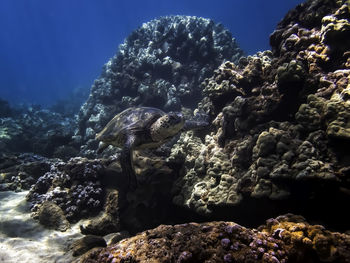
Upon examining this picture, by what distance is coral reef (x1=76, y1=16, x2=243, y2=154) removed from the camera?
1223 cm

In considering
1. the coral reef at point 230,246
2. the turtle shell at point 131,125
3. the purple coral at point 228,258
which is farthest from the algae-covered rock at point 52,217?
the purple coral at point 228,258

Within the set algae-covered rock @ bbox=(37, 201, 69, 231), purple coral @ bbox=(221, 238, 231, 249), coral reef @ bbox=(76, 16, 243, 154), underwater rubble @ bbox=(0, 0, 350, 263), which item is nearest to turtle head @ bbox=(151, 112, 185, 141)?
underwater rubble @ bbox=(0, 0, 350, 263)

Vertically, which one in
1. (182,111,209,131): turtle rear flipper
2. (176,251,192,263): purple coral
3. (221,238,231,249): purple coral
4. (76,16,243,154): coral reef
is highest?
(76,16,243,154): coral reef

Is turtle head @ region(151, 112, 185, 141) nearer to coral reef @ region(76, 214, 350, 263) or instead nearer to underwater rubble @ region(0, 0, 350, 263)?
underwater rubble @ region(0, 0, 350, 263)

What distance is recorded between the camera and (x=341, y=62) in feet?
16.4

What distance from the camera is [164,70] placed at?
43.5 ft

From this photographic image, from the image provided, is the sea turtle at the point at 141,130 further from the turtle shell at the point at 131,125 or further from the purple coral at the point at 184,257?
the purple coral at the point at 184,257

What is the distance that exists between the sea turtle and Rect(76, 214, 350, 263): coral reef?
104 inches

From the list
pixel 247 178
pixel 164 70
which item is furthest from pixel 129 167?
pixel 164 70

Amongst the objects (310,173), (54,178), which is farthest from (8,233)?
(310,173)

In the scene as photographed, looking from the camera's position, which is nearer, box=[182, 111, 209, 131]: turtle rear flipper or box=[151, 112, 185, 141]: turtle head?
box=[151, 112, 185, 141]: turtle head

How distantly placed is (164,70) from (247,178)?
10.4 metres

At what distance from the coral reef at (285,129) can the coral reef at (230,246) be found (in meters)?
0.91

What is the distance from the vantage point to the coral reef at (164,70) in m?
12.2
